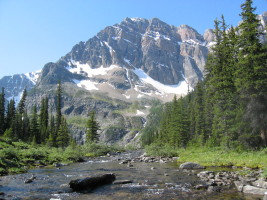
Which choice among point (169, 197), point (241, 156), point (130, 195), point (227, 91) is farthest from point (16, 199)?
point (227, 91)

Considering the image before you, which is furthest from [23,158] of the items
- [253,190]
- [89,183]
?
[253,190]

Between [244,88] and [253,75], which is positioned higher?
[253,75]

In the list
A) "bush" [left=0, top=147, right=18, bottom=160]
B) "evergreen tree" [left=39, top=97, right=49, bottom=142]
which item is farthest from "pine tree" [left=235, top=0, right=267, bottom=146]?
"evergreen tree" [left=39, top=97, right=49, bottom=142]

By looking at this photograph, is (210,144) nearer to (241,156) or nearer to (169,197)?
(241,156)

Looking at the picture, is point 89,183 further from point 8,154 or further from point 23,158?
point 23,158

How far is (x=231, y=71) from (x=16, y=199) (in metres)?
33.5

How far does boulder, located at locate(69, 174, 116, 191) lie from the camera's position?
15680mm

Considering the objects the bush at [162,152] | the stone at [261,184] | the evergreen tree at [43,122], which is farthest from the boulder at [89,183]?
the evergreen tree at [43,122]

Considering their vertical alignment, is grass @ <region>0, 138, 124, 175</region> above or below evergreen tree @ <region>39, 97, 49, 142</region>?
below

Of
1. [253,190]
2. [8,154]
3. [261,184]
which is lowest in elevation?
[253,190]

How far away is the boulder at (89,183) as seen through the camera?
15680mm

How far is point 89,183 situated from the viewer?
1636cm

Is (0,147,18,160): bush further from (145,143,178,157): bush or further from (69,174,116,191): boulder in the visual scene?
(145,143,178,157): bush

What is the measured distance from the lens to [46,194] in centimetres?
1459
